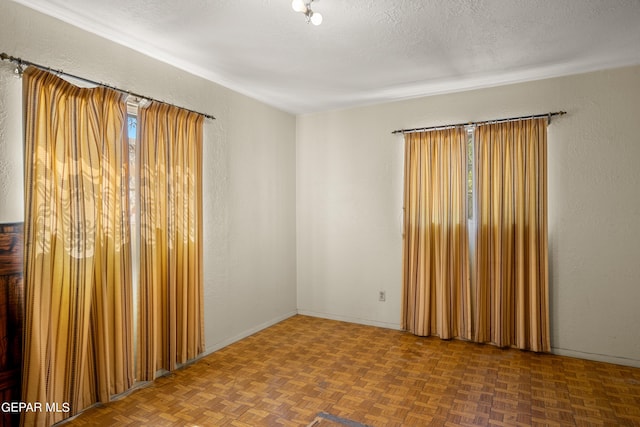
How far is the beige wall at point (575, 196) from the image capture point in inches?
128

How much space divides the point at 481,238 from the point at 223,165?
2732 millimetres

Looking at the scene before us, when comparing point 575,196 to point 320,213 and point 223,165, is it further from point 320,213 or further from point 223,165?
point 223,165

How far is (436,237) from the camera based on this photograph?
397cm

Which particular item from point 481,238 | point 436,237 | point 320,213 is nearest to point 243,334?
point 320,213

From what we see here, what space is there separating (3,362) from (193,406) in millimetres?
1158

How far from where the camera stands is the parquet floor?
7.96 ft

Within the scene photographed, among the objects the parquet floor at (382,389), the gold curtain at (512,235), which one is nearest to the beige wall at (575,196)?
the gold curtain at (512,235)

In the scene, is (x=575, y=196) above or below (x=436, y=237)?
above

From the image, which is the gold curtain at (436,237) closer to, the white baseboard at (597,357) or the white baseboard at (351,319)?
the white baseboard at (351,319)

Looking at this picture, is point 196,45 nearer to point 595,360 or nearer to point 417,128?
point 417,128

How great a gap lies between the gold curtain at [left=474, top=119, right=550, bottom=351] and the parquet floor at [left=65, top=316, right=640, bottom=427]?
0.24m

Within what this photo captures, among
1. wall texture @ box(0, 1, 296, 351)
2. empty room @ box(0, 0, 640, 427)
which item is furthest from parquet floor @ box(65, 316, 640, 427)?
wall texture @ box(0, 1, 296, 351)

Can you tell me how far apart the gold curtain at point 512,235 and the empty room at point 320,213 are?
21mm

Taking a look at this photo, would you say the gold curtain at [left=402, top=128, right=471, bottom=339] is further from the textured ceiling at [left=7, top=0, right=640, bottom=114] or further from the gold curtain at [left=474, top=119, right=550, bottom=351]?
the textured ceiling at [left=7, top=0, right=640, bottom=114]
